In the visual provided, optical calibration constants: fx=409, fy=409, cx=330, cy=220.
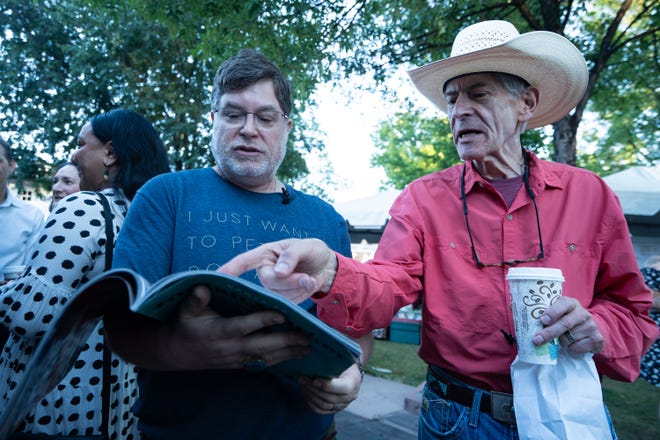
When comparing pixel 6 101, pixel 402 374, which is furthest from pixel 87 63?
pixel 402 374

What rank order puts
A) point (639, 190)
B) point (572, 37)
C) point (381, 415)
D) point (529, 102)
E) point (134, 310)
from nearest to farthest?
point (134, 310) < point (529, 102) < point (381, 415) < point (572, 37) < point (639, 190)

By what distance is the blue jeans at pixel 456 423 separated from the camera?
1652mm

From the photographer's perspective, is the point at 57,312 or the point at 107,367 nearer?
the point at 57,312

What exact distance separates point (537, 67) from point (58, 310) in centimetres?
259

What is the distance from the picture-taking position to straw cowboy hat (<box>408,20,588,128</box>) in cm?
204

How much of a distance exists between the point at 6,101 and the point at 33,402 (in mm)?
13830

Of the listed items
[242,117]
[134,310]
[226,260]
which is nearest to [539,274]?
[226,260]

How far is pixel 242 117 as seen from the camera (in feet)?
6.31

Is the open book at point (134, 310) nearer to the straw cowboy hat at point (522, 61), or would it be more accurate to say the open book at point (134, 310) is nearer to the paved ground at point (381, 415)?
the straw cowboy hat at point (522, 61)

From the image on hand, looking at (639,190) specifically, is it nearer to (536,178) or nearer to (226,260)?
(536,178)

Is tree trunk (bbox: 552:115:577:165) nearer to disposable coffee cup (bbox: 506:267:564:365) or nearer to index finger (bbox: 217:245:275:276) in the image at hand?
disposable coffee cup (bbox: 506:267:564:365)

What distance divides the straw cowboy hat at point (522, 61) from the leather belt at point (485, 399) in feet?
5.01

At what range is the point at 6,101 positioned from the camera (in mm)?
11227

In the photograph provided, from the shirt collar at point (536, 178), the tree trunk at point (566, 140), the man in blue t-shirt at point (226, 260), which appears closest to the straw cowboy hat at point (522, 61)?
the shirt collar at point (536, 178)
